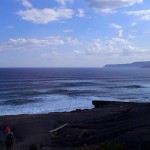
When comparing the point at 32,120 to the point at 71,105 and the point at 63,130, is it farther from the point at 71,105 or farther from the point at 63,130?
the point at 71,105

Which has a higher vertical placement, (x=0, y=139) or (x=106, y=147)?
(x=106, y=147)

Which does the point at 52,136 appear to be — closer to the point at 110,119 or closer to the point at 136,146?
the point at 110,119

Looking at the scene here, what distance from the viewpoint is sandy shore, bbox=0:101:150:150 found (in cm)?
2202

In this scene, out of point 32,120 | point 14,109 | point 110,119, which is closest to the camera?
point 110,119

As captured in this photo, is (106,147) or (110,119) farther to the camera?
(110,119)

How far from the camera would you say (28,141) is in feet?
89.4

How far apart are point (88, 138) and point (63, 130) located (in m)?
4.22

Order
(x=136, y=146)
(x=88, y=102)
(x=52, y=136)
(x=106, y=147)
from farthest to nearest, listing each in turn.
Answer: (x=88, y=102) < (x=52, y=136) < (x=136, y=146) < (x=106, y=147)

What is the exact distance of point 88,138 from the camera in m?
24.5

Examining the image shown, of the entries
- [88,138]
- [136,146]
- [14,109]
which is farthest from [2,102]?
[136,146]

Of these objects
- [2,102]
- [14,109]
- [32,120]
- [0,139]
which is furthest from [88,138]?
[2,102]

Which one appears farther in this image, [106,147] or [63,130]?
[63,130]

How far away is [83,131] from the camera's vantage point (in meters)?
26.1

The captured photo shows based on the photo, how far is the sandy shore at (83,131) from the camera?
2202 cm
